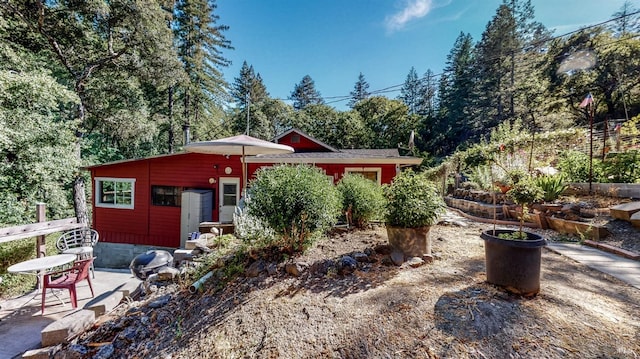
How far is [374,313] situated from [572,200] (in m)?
6.19

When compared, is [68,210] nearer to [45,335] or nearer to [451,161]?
[45,335]

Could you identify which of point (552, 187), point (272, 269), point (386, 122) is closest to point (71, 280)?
point (272, 269)

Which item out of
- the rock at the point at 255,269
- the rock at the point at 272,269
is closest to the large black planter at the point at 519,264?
the rock at the point at 272,269

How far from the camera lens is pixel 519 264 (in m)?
2.27

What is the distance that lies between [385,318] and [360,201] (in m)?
2.74

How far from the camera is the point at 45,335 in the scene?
3.09m

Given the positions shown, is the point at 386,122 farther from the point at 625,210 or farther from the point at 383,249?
the point at 383,249

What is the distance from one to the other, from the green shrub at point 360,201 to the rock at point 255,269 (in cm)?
194

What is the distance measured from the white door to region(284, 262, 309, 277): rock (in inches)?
270

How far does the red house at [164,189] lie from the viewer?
30.2 ft

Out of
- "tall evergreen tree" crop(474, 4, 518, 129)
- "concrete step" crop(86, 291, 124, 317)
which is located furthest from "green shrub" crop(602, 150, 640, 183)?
"tall evergreen tree" crop(474, 4, 518, 129)

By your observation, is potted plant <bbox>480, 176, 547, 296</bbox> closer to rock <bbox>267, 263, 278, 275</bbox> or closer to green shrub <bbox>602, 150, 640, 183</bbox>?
rock <bbox>267, 263, 278, 275</bbox>

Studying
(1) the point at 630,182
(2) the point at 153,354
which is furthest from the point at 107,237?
(1) the point at 630,182

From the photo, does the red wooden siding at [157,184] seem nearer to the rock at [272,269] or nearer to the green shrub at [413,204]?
the rock at [272,269]
